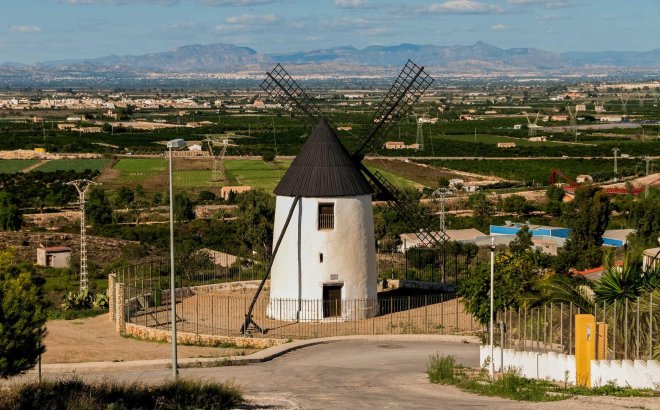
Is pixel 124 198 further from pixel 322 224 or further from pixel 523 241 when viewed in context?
pixel 322 224

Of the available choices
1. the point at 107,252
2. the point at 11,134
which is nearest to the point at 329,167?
the point at 107,252

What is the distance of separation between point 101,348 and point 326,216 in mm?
7171

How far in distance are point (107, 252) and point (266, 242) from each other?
11.0 meters

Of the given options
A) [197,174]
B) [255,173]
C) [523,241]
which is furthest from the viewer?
[197,174]

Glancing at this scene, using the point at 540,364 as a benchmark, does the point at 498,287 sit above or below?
above

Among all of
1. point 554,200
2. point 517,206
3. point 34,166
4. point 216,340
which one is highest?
point 34,166

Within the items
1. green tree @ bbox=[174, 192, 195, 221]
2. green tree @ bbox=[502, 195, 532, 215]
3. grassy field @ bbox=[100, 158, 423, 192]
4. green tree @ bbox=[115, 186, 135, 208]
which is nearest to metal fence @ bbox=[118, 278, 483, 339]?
green tree @ bbox=[174, 192, 195, 221]

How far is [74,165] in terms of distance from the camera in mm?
120500

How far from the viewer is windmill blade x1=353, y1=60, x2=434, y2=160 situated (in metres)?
35.0

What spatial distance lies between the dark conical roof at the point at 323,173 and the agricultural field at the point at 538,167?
7058 cm

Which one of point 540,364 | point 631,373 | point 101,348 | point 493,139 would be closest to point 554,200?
point 101,348

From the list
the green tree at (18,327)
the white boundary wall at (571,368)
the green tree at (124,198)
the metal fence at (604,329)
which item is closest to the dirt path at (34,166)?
the green tree at (124,198)

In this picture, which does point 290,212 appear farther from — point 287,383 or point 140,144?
point 140,144

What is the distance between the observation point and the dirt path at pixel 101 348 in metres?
27.4
